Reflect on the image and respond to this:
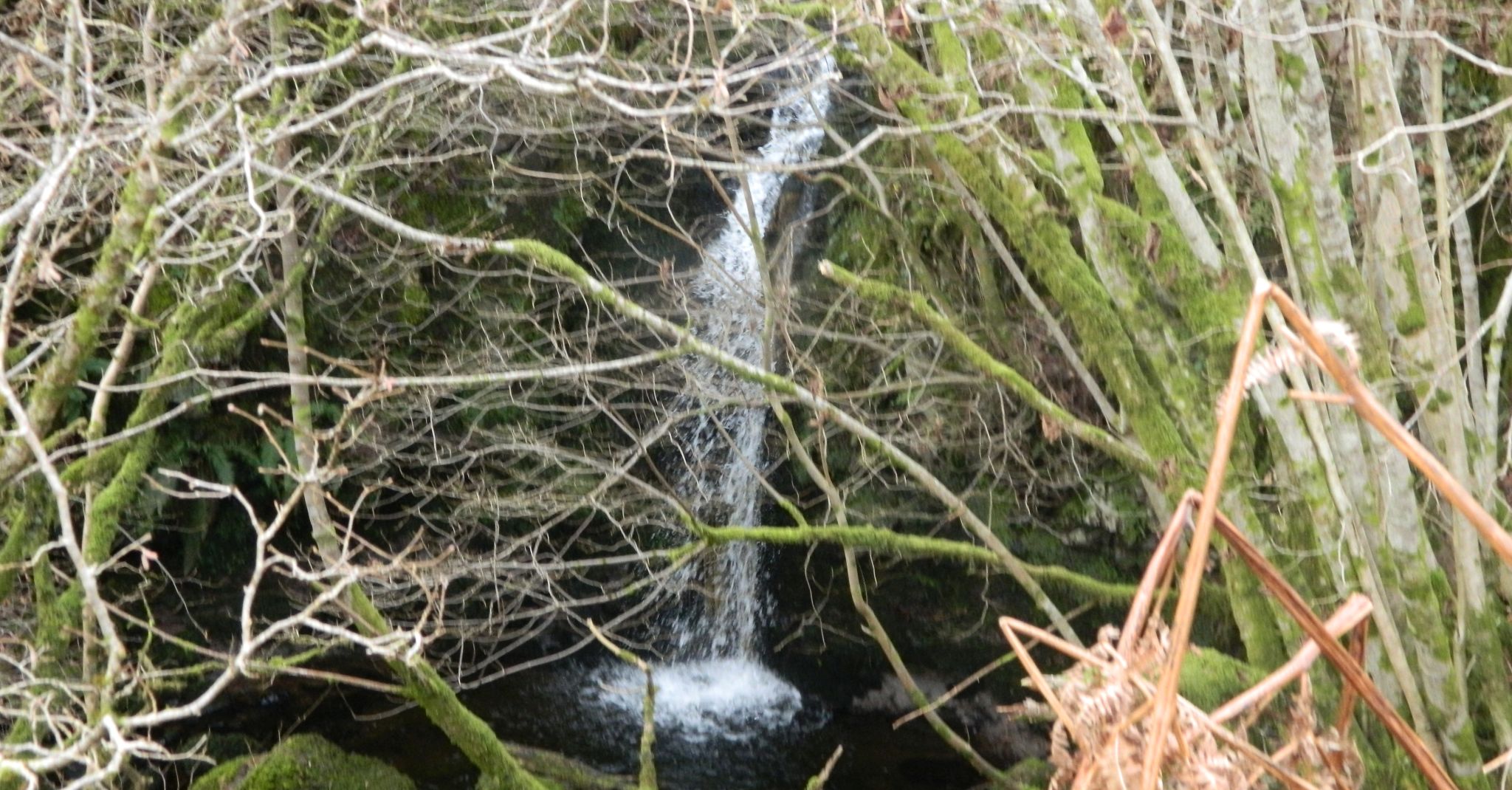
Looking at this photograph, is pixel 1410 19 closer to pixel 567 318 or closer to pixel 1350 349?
pixel 1350 349

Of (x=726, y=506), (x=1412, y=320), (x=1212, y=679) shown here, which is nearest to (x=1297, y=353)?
(x=1212, y=679)

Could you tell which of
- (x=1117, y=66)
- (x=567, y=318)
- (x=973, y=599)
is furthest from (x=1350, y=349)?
(x=567, y=318)

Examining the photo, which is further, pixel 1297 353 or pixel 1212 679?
pixel 1212 679

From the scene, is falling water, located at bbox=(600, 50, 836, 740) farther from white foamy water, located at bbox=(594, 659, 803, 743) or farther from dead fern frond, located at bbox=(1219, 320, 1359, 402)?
dead fern frond, located at bbox=(1219, 320, 1359, 402)

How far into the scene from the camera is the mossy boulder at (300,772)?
6.50 meters

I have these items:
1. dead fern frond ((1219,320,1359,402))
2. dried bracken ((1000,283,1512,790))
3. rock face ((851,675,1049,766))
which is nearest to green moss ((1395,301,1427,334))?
dried bracken ((1000,283,1512,790))

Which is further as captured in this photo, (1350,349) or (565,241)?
(565,241)

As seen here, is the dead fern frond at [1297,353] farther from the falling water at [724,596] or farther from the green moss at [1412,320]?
the falling water at [724,596]

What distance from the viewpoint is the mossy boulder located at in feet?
21.3

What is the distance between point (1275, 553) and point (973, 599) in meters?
5.41

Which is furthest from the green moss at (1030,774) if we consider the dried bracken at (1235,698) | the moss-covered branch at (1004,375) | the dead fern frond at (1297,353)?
the dead fern frond at (1297,353)

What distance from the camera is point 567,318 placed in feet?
34.4

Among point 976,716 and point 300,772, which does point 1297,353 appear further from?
point 976,716

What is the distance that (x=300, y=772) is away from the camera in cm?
660
